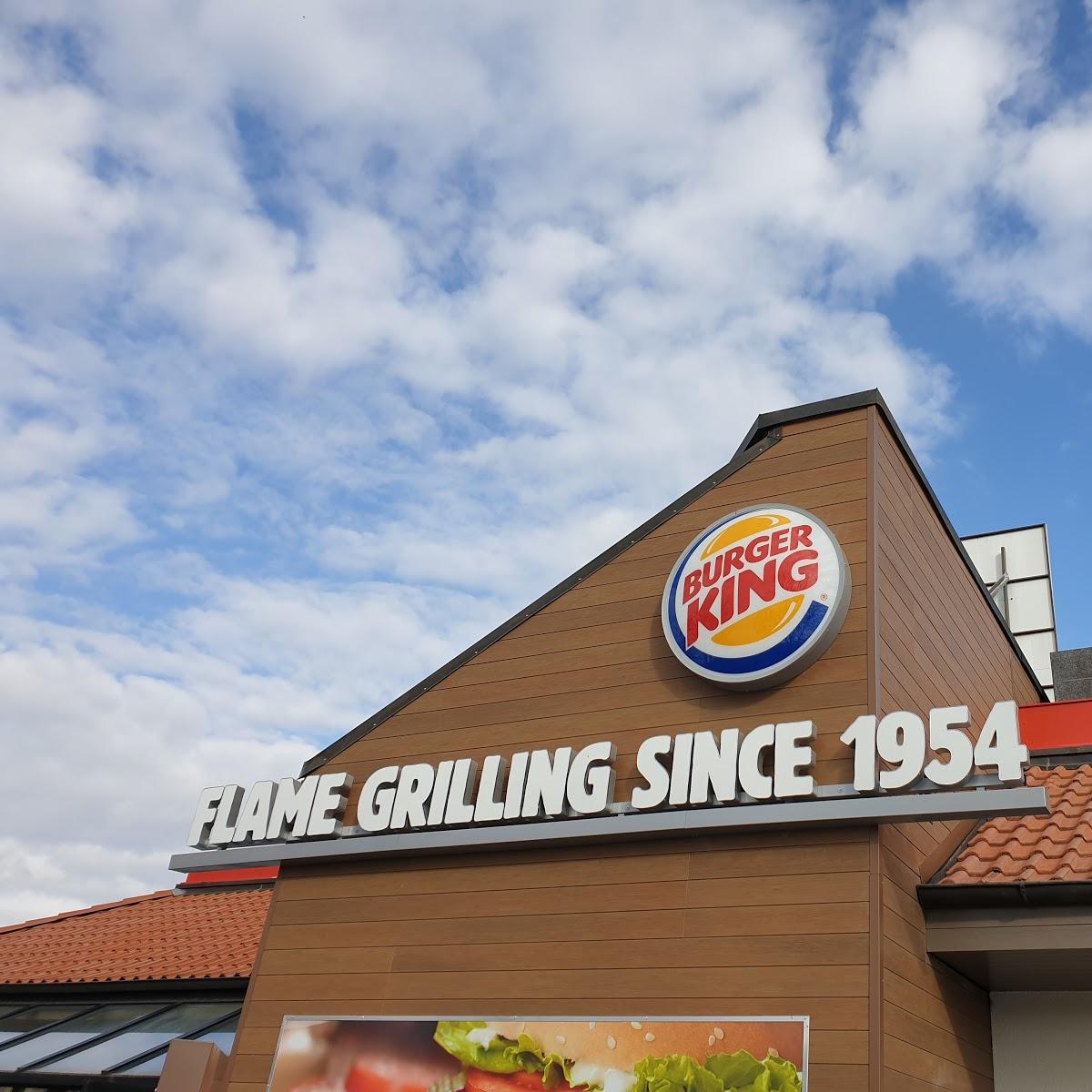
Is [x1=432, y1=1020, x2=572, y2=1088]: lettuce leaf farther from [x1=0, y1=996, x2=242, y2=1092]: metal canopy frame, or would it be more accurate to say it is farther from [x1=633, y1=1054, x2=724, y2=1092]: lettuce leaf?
[x1=0, y1=996, x2=242, y2=1092]: metal canopy frame

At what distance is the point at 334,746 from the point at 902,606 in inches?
236

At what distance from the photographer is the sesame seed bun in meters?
7.50

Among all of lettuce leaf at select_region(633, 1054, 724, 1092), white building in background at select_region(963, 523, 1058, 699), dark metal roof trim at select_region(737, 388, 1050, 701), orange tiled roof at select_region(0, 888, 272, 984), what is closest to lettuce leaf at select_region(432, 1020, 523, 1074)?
lettuce leaf at select_region(633, 1054, 724, 1092)

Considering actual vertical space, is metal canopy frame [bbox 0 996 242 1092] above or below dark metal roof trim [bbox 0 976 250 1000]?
below

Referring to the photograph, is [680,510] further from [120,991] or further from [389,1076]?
[120,991]

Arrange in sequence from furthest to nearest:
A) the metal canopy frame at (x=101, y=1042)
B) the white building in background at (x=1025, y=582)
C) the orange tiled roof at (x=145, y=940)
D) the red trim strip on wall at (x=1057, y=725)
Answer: the white building in background at (x=1025, y=582)
the orange tiled roof at (x=145, y=940)
the red trim strip on wall at (x=1057, y=725)
the metal canopy frame at (x=101, y=1042)

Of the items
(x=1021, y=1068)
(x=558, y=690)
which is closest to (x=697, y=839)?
(x=558, y=690)

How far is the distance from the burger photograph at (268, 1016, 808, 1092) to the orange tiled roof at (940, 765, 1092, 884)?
2204 mm

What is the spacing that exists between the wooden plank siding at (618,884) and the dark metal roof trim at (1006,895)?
1081 mm

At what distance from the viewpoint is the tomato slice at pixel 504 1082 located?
830 cm

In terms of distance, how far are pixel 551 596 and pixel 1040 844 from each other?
16.3 feet

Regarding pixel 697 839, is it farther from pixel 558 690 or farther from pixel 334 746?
pixel 334 746

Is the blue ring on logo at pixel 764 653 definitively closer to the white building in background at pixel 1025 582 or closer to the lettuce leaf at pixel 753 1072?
the lettuce leaf at pixel 753 1072

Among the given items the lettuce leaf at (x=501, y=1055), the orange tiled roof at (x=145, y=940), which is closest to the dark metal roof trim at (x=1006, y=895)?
the lettuce leaf at (x=501, y=1055)
